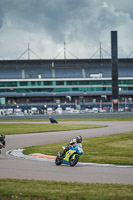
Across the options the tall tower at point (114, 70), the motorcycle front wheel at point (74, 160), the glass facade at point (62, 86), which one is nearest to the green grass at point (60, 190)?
the motorcycle front wheel at point (74, 160)

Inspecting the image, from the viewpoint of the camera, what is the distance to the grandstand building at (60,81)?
13388 centimetres

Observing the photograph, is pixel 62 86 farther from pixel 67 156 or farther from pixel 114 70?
pixel 67 156

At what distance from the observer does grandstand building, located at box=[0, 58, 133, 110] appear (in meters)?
134

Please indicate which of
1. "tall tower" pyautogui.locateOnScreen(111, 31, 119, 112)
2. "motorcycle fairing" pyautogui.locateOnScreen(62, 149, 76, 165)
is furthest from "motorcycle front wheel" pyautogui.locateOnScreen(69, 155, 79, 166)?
"tall tower" pyautogui.locateOnScreen(111, 31, 119, 112)

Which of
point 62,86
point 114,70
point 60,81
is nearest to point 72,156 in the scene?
point 114,70

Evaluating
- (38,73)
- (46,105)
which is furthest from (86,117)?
(38,73)

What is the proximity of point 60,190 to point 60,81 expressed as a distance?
4849 inches

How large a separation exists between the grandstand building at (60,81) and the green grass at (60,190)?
119m

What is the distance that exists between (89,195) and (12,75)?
417 feet

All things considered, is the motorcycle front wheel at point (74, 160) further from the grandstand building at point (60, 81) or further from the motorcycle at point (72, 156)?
the grandstand building at point (60, 81)

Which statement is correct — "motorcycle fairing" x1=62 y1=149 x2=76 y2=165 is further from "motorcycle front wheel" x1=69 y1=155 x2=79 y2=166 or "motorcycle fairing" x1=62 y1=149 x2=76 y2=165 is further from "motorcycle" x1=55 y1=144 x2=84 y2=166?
"motorcycle front wheel" x1=69 y1=155 x2=79 y2=166

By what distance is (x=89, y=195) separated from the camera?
415 inches

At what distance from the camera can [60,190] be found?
11.1 meters

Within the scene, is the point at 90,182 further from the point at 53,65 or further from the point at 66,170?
the point at 53,65
